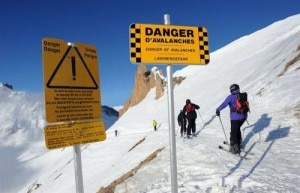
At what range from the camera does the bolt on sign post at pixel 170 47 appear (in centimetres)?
864

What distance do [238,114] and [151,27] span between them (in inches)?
298

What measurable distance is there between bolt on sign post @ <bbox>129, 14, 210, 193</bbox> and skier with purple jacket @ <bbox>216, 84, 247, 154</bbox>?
6.27 m

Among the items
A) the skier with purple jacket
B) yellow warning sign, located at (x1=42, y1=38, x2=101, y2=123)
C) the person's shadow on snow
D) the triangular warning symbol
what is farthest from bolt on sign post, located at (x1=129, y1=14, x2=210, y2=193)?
the person's shadow on snow

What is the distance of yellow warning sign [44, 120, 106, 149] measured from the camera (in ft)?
22.6

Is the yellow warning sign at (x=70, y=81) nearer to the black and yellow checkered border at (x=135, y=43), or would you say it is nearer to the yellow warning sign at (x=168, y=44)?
the black and yellow checkered border at (x=135, y=43)

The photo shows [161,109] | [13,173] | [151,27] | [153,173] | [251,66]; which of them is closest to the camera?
[151,27]

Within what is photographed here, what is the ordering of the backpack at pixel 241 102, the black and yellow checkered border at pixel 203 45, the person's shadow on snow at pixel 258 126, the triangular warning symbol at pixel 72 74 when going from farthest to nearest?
1. the person's shadow on snow at pixel 258 126
2. the backpack at pixel 241 102
3. the black and yellow checkered border at pixel 203 45
4. the triangular warning symbol at pixel 72 74

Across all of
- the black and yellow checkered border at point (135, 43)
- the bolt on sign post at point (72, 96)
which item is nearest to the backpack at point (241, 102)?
the black and yellow checkered border at point (135, 43)

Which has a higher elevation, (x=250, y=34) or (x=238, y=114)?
(x=250, y=34)

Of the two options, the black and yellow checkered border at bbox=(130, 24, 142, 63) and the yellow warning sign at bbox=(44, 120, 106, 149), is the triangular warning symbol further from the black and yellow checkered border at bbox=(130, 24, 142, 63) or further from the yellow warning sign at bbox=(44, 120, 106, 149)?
the black and yellow checkered border at bbox=(130, 24, 142, 63)

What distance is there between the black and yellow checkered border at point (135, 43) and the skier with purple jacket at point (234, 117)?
7.01 metres

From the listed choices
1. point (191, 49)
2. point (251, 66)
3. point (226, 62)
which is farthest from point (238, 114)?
point (226, 62)

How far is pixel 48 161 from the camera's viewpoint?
90375 millimetres

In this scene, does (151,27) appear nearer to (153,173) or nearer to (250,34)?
(153,173)
